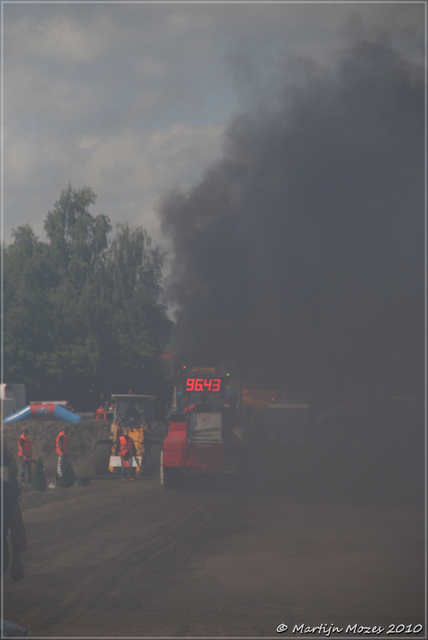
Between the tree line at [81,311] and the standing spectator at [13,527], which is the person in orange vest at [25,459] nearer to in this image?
the standing spectator at [13,527]

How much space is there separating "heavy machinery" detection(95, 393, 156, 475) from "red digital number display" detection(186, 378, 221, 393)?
337cm

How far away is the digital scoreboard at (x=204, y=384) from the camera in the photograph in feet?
70.0

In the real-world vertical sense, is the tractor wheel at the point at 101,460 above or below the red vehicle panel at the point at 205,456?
below

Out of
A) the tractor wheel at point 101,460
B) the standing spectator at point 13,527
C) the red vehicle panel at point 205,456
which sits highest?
the standing spectator at point 13,527

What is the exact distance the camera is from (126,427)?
968 inches

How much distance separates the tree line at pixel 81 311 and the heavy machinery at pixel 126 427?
81.2 ft

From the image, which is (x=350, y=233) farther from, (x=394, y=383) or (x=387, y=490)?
(x=387, y=490)

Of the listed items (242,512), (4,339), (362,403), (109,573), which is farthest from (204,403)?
(4,339)

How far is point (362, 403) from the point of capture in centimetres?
3438

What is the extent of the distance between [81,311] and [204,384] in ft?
109

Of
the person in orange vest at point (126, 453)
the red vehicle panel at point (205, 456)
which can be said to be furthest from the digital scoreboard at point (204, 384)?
the person in orange vest at point (126, 453)

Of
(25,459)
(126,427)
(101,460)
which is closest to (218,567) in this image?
(25,459)

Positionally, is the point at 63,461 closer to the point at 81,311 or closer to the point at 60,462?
the point at 60,462

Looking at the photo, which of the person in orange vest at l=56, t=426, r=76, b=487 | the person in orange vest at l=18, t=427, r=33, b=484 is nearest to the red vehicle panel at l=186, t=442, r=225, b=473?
the person in orange vest at l=56, t=426, r=76, b=487
